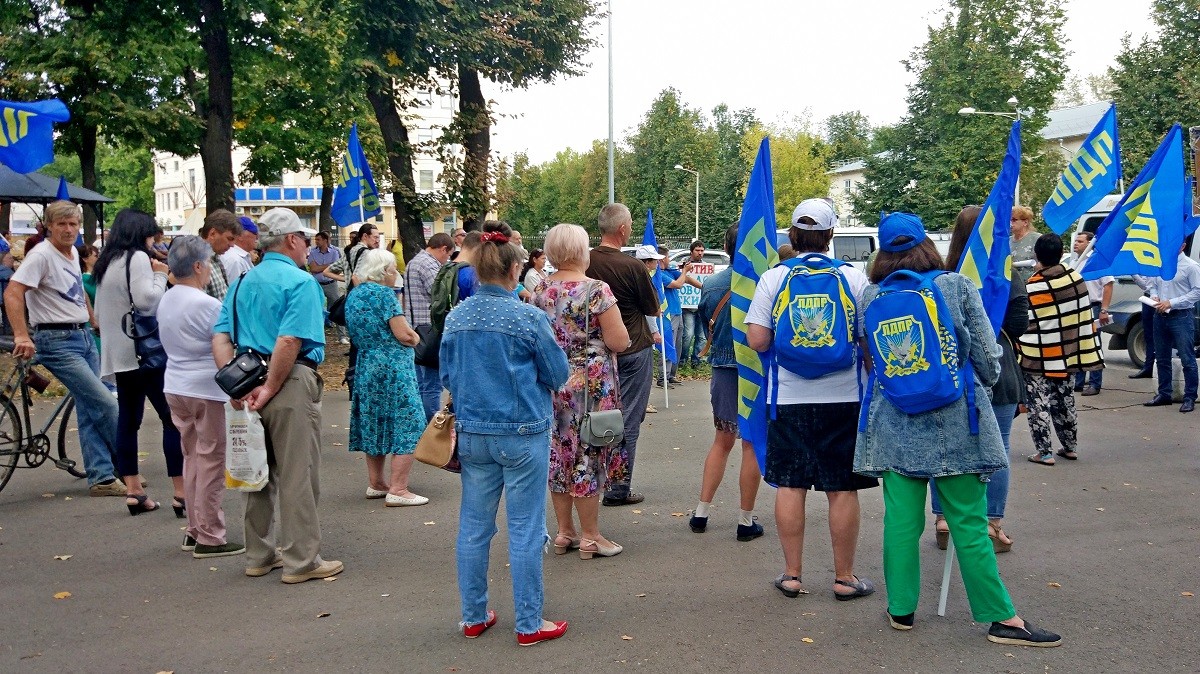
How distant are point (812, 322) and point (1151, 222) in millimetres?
6263

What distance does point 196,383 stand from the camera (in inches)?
234

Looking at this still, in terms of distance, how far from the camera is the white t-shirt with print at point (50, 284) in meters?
6.97

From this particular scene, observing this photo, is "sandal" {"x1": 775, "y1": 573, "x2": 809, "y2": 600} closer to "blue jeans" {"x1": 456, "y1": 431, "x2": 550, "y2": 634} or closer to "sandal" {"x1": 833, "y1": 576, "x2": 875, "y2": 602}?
"sandal" {"x1": 833, "y1": 576, "x2": 875, "y2": 602}

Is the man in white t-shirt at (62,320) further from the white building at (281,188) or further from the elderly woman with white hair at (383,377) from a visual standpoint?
the white building at (281,188)

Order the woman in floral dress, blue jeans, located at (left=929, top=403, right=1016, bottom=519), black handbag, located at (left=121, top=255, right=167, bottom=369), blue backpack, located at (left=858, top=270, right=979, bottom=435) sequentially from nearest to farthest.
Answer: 1. blue backpack, located at (left=858, top=270, right=979, bottom=435)
2. the woman in floral dress
3. blue jeans, located at (left=929, top=403, right=1016, bottom=519)
4. black handbag, located at (left=121, top=255, right=167, bottom=369)

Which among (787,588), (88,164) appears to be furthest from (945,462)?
(88,164)

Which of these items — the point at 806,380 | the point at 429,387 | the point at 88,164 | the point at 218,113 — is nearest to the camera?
the point at 806,380

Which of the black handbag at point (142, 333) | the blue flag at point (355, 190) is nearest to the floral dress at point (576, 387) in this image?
the black handbag at point (142, 333)

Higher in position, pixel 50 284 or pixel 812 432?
pixel 50 284

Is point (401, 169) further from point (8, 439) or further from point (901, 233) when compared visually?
point (901, 233)

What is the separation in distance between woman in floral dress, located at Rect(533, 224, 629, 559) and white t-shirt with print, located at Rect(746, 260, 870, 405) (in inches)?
35.9

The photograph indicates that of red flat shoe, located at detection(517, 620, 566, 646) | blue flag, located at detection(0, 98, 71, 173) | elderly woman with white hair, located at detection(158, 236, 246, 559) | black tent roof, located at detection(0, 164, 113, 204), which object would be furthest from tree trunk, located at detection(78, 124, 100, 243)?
red flat shoe, located at detection(517, 620, 566, 646)

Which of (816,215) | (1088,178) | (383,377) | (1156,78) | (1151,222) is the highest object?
(1156,78)

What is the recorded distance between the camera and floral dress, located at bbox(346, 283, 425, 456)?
282 inches
